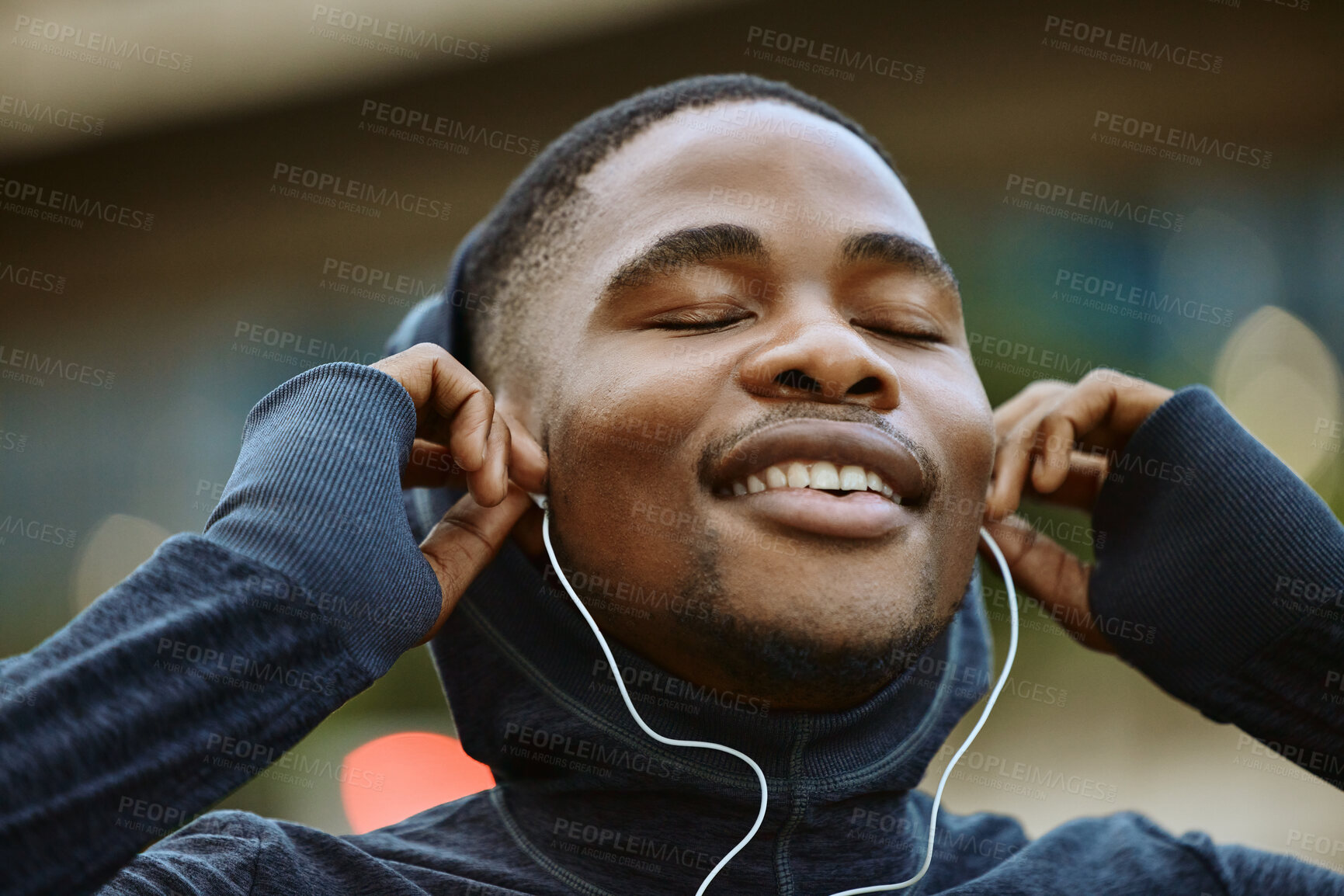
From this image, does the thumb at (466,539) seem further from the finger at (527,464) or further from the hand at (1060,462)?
the hand at (1060,462)

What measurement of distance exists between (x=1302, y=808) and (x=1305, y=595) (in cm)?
343

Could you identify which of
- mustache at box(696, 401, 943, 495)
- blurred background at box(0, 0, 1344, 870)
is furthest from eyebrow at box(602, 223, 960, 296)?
blurred background at box(0, 0, 1344, 870)

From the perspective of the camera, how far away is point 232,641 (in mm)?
1250

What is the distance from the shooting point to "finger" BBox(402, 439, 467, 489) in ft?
5.76

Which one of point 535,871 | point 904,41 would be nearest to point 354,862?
point 535,871

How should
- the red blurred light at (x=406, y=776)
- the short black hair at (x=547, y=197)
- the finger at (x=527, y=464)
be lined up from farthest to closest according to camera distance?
1. the red blurred light at (x=406, y=776)
2. the short black hair at (x=547, y=197)
3. the finger at (x=527, y=464)

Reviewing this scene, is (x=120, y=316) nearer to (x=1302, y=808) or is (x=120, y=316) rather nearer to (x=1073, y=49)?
(x=1073, y=49)

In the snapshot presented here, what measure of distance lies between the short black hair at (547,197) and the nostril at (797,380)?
1.70ft

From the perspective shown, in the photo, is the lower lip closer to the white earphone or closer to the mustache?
the mustache

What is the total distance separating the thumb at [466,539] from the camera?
163 cm

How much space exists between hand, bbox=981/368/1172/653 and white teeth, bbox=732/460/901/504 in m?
0.40

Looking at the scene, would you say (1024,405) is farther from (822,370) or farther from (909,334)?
(822,370)

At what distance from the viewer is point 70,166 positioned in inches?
308

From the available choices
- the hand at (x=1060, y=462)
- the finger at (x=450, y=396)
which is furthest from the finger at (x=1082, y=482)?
the finger at (x=450, y=396)
